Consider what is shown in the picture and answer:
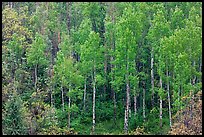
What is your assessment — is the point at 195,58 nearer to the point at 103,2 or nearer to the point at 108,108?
the point at 108,108

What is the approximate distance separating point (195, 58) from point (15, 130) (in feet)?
36.4

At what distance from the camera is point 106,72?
31312 mm

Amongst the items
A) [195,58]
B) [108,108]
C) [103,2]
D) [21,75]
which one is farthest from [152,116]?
[103,2]

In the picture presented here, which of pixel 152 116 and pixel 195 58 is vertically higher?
pixel 195 58

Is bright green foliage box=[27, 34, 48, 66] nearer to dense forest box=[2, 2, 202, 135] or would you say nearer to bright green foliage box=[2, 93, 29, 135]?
dense forest box=[2, 2, 202, 135]

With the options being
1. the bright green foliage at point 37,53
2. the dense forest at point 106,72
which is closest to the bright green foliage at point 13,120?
the dense forest at point 106,72

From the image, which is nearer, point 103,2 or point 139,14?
point 139,14

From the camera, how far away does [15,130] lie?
→ 21.7 m

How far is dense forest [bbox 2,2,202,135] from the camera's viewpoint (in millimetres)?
24531

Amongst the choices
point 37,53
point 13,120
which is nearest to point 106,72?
point 37,53

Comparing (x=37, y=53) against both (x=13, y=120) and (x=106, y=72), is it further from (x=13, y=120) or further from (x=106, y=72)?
(x=13, y=120)

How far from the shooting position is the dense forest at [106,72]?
2453cm

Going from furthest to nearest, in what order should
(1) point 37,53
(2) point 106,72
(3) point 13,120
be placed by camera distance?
(2) point 106,72
(1) point 37,53
(3) point 13,120

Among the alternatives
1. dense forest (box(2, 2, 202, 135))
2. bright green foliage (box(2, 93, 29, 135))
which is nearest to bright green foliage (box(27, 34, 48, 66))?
dense forest (box(2, 2, 202, 135))
